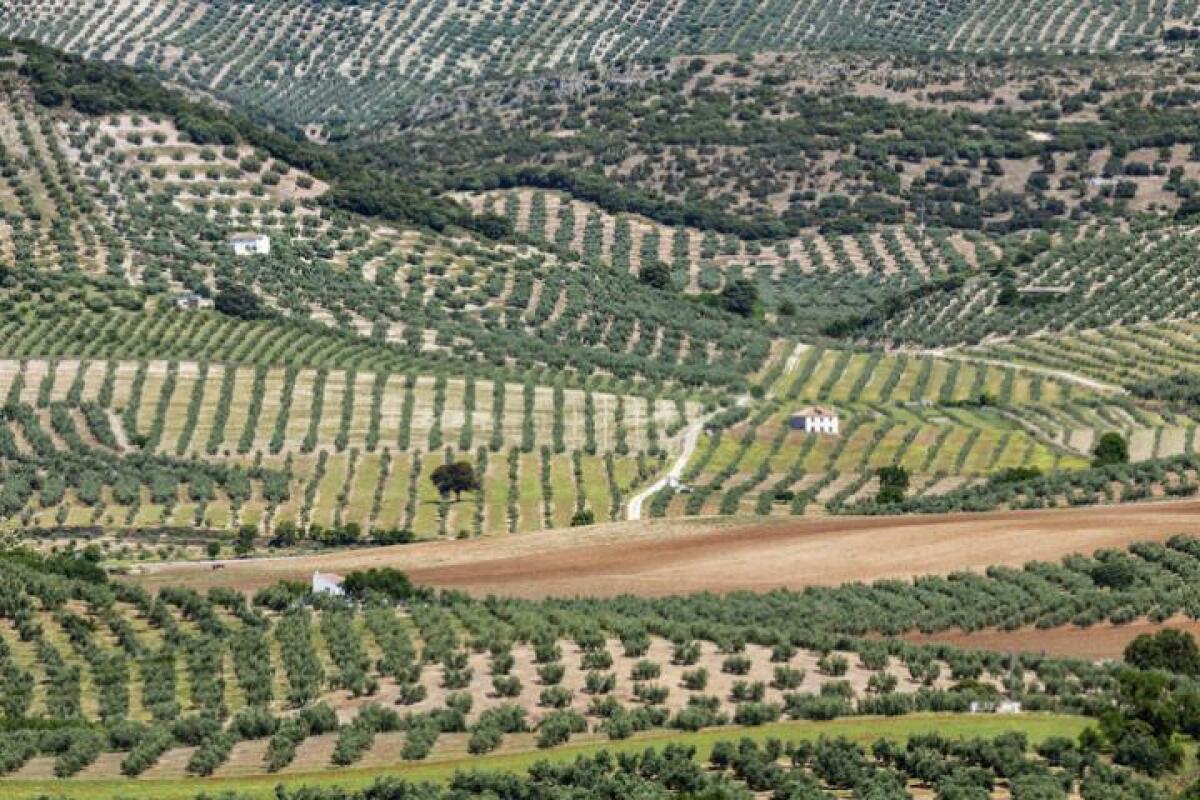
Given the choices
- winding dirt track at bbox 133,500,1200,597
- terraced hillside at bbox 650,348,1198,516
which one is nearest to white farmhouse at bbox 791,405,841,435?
terraced hillside at bbox 650,348,1198,516

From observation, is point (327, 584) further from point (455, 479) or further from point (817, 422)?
point (817, 422)

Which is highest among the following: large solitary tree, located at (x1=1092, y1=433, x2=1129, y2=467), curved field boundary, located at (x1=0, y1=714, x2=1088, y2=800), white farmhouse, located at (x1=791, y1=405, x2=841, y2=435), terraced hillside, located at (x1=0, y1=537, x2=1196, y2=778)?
white farmhouse, located at (x1=791, y1=405, x2=841, y2=435)

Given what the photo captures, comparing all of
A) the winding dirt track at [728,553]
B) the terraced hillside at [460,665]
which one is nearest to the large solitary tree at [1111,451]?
the winding dirt track at [728,553]

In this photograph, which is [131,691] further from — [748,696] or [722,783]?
[722,783]

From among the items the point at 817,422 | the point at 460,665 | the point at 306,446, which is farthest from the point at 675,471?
the point at 460,665

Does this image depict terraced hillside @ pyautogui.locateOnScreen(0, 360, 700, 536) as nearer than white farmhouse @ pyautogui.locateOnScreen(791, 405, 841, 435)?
Yes

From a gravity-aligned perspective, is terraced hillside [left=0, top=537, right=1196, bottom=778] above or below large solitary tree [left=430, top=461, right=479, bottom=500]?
below

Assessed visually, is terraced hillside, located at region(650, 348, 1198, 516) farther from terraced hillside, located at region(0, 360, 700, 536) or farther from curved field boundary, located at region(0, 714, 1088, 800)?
curved field boundary, located at region(0, 714, 1088, 800)

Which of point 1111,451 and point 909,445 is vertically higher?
point 909,445
